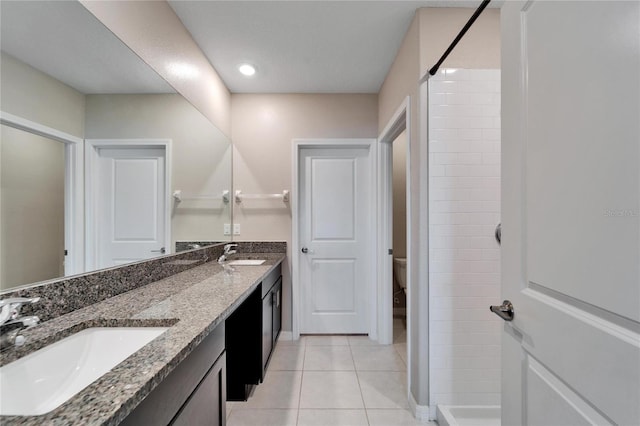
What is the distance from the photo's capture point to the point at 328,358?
2.43 m

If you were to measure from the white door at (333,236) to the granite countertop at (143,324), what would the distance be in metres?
1.23

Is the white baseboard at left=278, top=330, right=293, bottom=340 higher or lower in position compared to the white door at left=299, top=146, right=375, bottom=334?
lower

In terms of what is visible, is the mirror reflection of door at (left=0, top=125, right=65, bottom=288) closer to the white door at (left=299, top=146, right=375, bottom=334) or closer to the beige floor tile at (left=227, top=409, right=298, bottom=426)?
the beige floor tile at (left=227, top=409, right=298, bottom=426)

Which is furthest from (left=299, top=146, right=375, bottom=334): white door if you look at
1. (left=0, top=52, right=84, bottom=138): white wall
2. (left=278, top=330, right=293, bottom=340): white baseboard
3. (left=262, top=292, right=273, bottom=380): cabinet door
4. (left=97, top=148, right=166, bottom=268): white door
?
(left=0, top=52, right=84, bottom=138): white wall

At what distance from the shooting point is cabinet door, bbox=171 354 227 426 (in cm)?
85

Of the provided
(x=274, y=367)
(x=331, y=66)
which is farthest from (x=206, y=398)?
(x=331, y=66)

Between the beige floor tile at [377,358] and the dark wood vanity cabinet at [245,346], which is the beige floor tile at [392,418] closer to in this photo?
the beige floor tile at [377,358]

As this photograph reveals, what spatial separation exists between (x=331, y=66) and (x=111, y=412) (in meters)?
2.51

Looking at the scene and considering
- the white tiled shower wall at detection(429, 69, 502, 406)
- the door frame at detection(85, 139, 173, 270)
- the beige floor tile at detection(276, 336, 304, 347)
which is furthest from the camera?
the beige floor tile at detection(276, 336, 304, 347)

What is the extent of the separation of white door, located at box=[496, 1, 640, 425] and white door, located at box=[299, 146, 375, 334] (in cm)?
201

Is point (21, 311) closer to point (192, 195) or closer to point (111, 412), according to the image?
point (111, 412)

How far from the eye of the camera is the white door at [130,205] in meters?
1.25

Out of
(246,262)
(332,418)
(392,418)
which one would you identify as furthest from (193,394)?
(246,262)

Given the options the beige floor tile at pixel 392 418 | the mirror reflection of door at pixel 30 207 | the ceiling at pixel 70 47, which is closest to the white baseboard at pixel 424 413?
the beige floor tile at pixel 392 418
